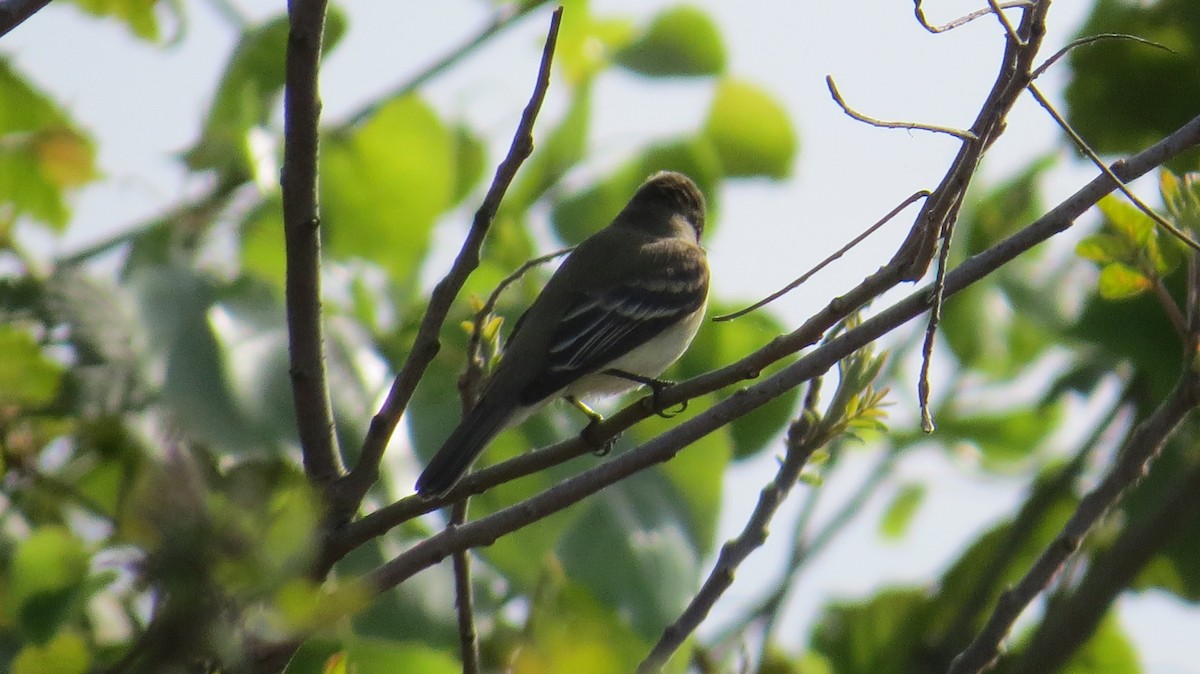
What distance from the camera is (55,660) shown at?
1.52 m

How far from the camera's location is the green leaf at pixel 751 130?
4113mm

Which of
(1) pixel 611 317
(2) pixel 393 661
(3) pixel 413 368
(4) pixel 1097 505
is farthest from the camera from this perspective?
(1) pixel 611 317

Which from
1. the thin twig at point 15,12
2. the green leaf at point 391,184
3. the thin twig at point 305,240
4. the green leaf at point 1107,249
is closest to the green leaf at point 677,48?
the green leaf at point 391,184

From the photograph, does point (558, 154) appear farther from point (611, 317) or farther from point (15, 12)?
point (15, 12)

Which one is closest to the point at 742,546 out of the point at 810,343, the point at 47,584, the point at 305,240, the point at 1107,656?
the point at 810,343

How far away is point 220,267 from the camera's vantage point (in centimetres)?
351

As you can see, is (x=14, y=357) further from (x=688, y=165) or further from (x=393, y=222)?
(x=688, y=165)

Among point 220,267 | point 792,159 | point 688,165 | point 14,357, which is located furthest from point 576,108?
point 14,357

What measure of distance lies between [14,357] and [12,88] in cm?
100

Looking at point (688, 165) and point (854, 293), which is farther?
point (688, 165)

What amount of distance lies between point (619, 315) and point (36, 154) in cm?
192

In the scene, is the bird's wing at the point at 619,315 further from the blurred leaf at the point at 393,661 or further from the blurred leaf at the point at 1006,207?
the blurred leaf at the point at 393,661

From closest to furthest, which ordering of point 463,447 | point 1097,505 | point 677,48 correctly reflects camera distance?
point 1097,505, point 463,447, point 677,48

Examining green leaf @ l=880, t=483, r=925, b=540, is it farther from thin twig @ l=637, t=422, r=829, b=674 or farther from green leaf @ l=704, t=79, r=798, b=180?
thin twig @ l=637, t=422, r=829, b=674
